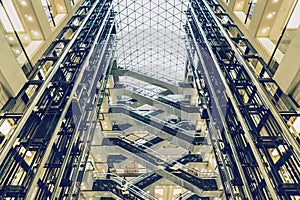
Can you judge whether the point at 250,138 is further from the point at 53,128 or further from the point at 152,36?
the point at 152,36

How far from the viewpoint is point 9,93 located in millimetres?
11141

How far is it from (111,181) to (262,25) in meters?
18.9

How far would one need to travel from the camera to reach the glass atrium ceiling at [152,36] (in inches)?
1642

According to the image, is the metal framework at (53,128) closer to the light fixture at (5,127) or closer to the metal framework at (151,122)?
the metal framework at (151,122)

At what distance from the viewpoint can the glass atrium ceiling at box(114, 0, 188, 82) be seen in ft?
137

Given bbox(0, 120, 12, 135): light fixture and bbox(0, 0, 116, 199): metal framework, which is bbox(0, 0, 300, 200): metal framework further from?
bbox(0, 120, 12, 135): light fixture

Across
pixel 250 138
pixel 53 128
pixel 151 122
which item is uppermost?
pixel 151 122

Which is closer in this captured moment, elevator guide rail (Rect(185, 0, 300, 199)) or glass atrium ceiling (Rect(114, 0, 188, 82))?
elevator guide rail (Rect(185, 0, 300, 199))

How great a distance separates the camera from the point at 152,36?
→ 4556 cm

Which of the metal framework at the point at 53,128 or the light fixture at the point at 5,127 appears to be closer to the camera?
the metal framework at the point at 53,128

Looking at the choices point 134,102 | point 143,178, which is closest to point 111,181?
point 143,178

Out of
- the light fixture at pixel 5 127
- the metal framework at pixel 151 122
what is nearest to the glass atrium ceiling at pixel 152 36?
the metal framework at pixel 151 122

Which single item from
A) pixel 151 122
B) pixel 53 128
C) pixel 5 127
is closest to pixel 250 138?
pixel 53 128

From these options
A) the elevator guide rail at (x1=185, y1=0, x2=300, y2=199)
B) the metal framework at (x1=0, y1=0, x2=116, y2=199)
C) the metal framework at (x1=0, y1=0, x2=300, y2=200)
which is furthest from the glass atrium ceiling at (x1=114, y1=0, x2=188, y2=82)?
the elevator guide rail at (x1=185, y1=0, x2=300, y2=199)
